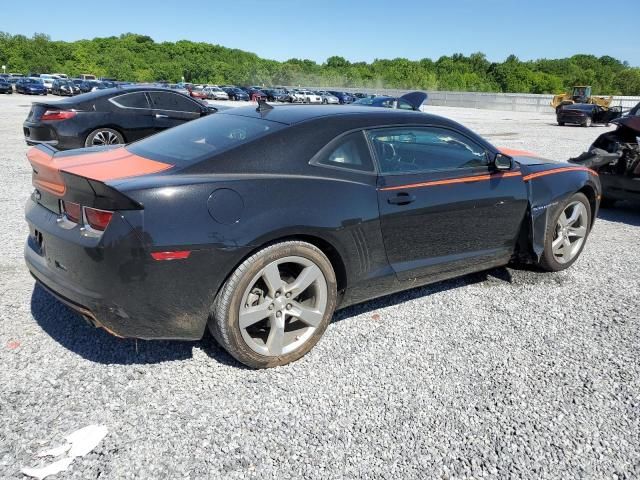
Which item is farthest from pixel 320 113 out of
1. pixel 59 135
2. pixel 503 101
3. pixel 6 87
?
pixel 6 87

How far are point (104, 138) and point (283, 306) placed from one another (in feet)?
25.6

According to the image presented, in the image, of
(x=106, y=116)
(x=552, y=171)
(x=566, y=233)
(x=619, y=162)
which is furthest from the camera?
(x=106, y=116)

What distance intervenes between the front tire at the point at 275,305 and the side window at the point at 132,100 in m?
7.89

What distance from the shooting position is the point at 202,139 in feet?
10.8

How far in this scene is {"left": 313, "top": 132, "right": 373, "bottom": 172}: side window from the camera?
3.21 m

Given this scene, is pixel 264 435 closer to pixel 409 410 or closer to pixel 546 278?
pixel 409 410

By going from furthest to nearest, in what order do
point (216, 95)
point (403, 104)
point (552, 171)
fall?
point (216, 95), point (403, 104), point (552, 171)

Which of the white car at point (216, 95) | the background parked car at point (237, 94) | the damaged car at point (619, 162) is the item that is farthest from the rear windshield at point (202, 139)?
the background parked car at point (237, 94)

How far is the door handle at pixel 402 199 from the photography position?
11.0ft

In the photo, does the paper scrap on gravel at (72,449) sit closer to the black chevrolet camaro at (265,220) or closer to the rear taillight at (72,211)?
the black chevrolet camaro at (265,220)

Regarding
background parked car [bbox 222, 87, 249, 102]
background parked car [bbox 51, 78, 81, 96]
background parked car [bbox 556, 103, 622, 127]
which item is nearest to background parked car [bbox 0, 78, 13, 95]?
background parked car [bbox 51, 78, 81, 96]

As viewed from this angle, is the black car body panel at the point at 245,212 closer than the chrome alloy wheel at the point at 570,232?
Yes

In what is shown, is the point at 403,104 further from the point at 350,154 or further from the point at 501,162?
the point at 350,154

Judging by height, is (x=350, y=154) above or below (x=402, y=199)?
above
